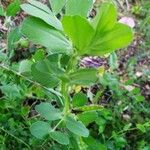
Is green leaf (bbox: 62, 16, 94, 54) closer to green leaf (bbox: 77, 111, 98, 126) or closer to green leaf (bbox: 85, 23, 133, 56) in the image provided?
green leaf (bbox: 85, 23, 133, 56)

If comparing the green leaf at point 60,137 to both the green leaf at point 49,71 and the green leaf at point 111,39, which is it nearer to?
the green leaf at point 49,71

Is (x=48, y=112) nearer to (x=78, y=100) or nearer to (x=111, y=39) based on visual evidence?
(x=78, y=100)

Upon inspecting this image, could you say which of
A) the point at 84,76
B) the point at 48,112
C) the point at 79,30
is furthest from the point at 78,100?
the point at 79,30

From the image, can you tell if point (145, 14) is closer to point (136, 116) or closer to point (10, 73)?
point (136, 116)

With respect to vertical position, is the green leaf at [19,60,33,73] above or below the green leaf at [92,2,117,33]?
below

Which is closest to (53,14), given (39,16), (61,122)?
(39,16)

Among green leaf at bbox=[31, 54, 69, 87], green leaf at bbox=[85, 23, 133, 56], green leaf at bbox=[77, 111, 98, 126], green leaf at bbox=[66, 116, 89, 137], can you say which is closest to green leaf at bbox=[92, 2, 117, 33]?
green leaf at bbox=[85, 23, 133, 56]
